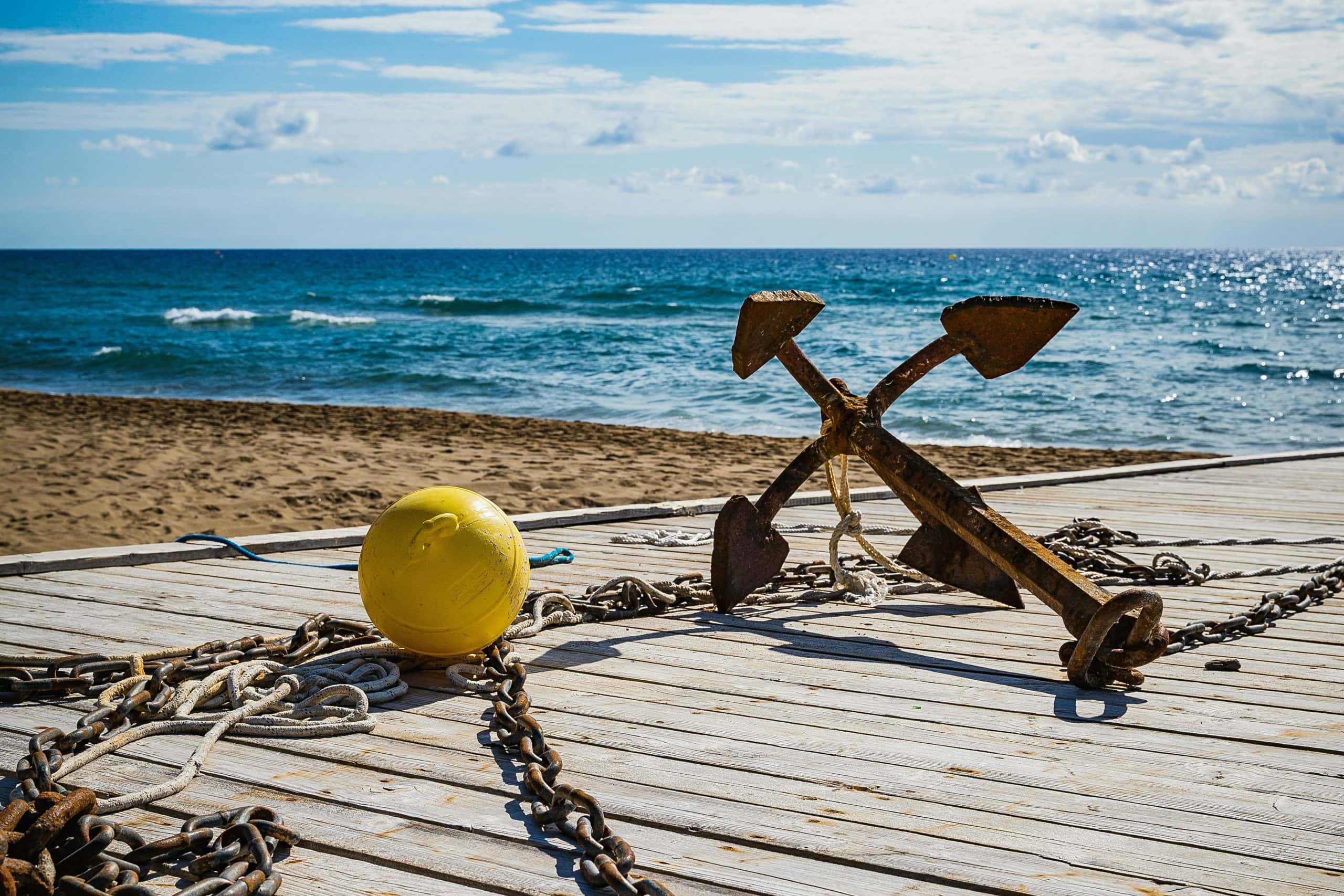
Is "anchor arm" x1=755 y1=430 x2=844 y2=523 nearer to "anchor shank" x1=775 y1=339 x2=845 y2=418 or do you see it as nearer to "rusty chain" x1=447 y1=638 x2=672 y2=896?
"anchor shank" x1=775 y1=339 x2=845 y2=418

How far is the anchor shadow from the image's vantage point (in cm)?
310

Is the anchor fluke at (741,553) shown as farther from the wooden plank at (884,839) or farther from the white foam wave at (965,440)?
the white foam wave at (965,440)

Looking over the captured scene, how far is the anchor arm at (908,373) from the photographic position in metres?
3.78

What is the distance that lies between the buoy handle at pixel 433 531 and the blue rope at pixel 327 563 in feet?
5.26

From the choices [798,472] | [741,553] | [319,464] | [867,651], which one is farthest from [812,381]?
[319,464]

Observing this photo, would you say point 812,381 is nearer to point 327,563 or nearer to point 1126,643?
point 1126,643

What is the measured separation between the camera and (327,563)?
4785 mm

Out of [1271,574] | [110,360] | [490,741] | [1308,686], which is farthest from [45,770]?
[110,360]

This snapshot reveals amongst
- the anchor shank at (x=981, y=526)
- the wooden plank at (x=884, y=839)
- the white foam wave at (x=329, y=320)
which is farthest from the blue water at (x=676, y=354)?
the wooden plank at (x=884, y=839)

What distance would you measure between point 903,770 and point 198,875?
1447mm

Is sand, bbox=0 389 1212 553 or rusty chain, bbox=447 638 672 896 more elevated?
rusty chain, bbox=447 638 672 896

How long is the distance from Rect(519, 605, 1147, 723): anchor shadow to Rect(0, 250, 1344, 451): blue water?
31.9ft

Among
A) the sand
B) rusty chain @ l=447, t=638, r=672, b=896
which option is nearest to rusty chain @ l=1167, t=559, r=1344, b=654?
rusty chain @ l=447, t=638, r=672, b=896

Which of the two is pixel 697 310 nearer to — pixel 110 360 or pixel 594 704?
pixel 110 360
